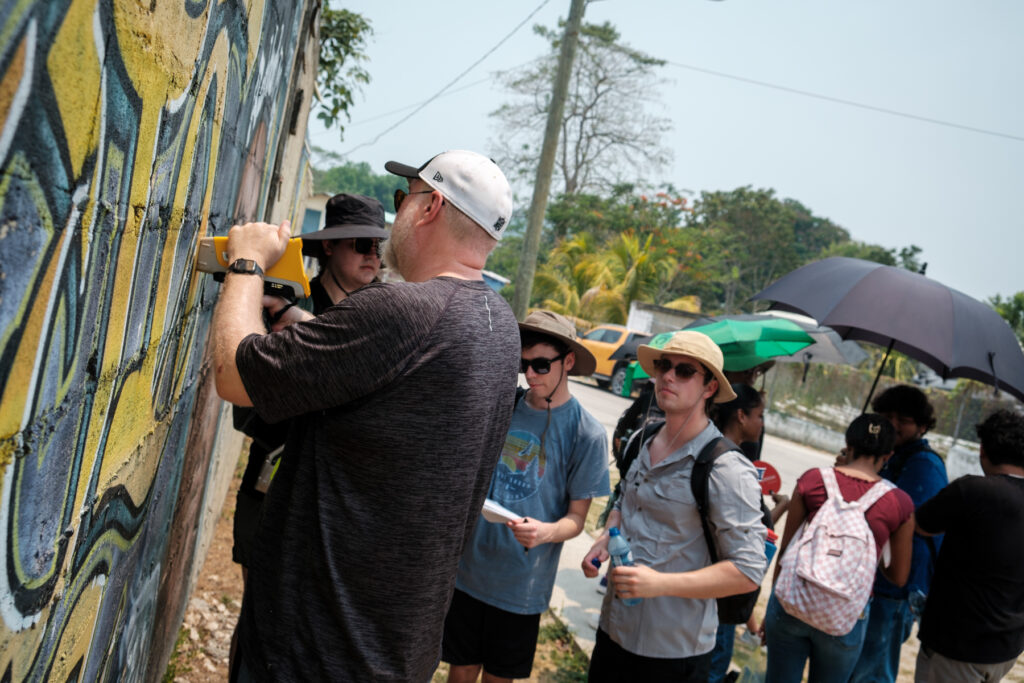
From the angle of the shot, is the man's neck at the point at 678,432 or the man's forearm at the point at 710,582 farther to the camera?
the man's neck at the point at 678,432

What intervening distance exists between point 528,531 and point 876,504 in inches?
69.4

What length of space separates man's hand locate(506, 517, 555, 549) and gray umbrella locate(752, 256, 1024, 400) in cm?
228

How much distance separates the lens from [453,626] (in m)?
2.93

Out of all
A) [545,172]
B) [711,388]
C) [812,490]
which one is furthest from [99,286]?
[545,172]

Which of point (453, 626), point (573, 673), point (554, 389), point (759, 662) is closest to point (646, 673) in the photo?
point (453, 626)

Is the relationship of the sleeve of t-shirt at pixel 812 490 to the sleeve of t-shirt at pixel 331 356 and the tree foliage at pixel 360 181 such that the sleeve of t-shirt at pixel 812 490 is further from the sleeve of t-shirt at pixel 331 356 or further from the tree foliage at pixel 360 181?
the tree foliage at pixel 360 181

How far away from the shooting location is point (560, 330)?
10.0 ft

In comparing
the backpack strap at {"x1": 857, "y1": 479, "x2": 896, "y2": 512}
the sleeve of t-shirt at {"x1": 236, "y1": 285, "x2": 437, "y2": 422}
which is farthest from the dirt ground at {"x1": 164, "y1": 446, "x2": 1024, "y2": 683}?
the sleeve of t-shirt at {"x1": 236, "y1": 285, "x2": 437, "y2": 422}

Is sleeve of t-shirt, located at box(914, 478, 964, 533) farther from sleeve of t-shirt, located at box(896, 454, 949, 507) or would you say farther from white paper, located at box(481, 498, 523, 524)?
white paper, located at box(481, 498, 523, 524)

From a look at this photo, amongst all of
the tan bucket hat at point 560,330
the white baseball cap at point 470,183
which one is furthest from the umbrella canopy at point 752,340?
the white baseball cap at point 470,183

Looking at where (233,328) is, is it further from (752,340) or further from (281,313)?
(752,340)

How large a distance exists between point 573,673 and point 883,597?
1.75 meters

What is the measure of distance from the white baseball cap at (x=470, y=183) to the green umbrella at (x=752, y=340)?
3018 millimetres

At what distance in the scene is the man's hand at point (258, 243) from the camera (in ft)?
5.31
